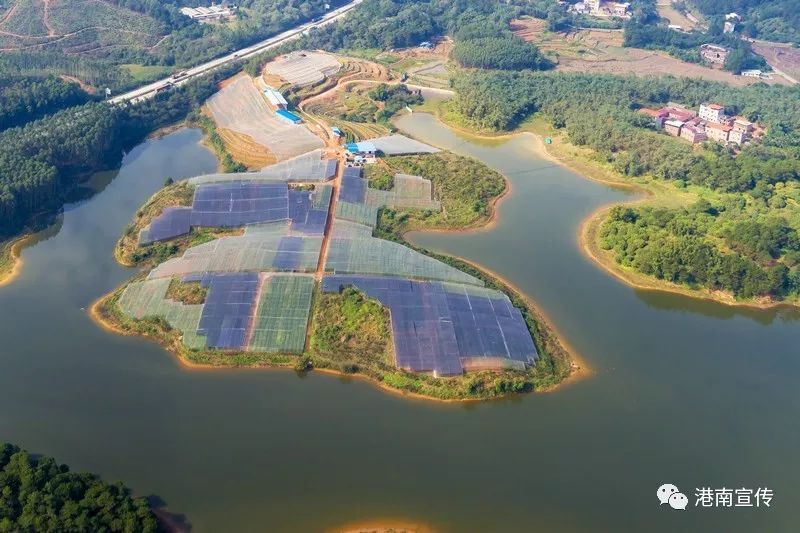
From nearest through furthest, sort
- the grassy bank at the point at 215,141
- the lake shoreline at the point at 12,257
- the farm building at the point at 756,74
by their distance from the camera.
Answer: the lake shoreline at the point at 12,257 → the grassy bank at the point at 215,141 → the farm building at the point at 756,74

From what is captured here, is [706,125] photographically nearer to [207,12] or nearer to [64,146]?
[64,146]

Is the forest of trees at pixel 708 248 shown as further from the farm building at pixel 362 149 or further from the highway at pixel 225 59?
the highway at pixel 225 59

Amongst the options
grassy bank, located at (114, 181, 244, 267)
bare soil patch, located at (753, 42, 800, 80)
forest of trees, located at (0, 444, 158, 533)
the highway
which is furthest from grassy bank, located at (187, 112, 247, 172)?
bare soil patch, located at (753, 42, 800, 80)

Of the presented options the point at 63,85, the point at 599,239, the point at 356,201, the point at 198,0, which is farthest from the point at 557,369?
the point at 198,0

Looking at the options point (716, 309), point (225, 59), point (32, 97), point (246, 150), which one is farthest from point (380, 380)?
point (225, 59)

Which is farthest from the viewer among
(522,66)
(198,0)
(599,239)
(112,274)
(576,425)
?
(198,0)

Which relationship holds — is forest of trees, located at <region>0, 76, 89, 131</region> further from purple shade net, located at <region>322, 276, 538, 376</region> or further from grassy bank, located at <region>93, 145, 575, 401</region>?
purple shade net, located at <region>322, 276, 538, 376</region>

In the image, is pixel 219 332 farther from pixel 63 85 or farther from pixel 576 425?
pixel 63 85

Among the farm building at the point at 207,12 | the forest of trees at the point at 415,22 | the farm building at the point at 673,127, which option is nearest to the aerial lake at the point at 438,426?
the farm building at the point at 673,127
